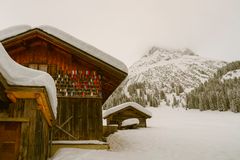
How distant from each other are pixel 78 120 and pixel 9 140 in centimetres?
532

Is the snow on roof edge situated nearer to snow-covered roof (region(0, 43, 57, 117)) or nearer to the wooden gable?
the wooden gable

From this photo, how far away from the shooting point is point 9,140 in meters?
5.80

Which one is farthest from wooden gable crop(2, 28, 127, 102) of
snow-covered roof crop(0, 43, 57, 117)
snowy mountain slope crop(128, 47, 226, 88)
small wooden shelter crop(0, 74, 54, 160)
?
snowy mountain slope crop(128, 47, 226, 88)

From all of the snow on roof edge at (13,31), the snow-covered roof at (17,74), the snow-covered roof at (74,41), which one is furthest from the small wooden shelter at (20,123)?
the snow on roof edge at (13,31)

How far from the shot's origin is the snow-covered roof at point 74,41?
1121cm

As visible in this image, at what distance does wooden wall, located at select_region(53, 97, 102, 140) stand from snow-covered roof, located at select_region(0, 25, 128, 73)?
1944mm

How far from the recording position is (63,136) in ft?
35.5

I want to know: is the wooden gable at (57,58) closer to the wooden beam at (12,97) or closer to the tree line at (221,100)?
the wooden beam at (12,97)

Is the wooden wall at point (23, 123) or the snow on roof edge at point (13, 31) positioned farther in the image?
the snow on roof edge at point (13, 31)

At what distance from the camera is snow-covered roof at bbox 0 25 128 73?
11211 mm

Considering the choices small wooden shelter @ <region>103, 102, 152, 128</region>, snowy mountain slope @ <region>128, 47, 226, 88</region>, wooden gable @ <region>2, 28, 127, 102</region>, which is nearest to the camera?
wooden gable @ <region>2, 28, 127, 102</region>

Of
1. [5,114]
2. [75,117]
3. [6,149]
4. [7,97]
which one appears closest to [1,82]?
[7,97]

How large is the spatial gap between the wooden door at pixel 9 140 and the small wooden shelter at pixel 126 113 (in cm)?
1900

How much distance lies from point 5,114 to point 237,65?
78019 mm
